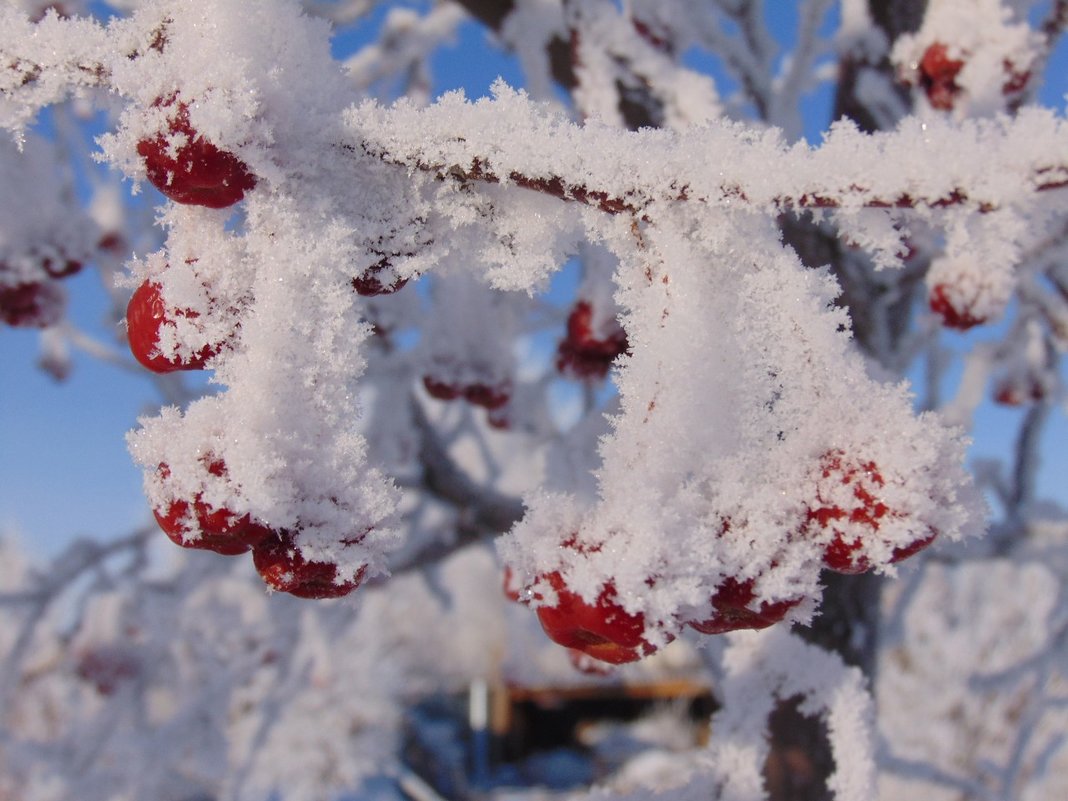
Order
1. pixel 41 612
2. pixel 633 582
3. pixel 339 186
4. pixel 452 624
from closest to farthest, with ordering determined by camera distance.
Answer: pixel 633 582 < pixel 339 186 < pixel 41 612 < pixel 452 624

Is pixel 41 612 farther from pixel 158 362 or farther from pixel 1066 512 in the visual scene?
pixel 1066 512

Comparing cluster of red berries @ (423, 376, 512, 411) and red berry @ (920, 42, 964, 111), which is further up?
red berry @ (920, 42, 964, 111)

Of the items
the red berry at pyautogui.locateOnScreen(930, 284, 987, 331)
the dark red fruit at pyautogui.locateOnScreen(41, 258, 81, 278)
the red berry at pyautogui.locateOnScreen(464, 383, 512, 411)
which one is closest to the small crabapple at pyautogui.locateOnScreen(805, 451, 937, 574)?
the red berry at pyautogui.locateOnScreen(930, 284, 987, 331)

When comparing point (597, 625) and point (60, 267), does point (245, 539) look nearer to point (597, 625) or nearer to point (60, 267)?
point (597, 625)

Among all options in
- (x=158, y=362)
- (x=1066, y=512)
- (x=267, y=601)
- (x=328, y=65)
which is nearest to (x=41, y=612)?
(x=267, y=601)

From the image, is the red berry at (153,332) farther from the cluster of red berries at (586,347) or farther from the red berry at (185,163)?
the cluster of red berries at (586,347)

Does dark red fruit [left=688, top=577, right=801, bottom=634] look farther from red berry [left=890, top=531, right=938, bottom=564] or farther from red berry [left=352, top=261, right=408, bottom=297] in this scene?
red berry [left=352, top=261, right=408, bottom=297]
